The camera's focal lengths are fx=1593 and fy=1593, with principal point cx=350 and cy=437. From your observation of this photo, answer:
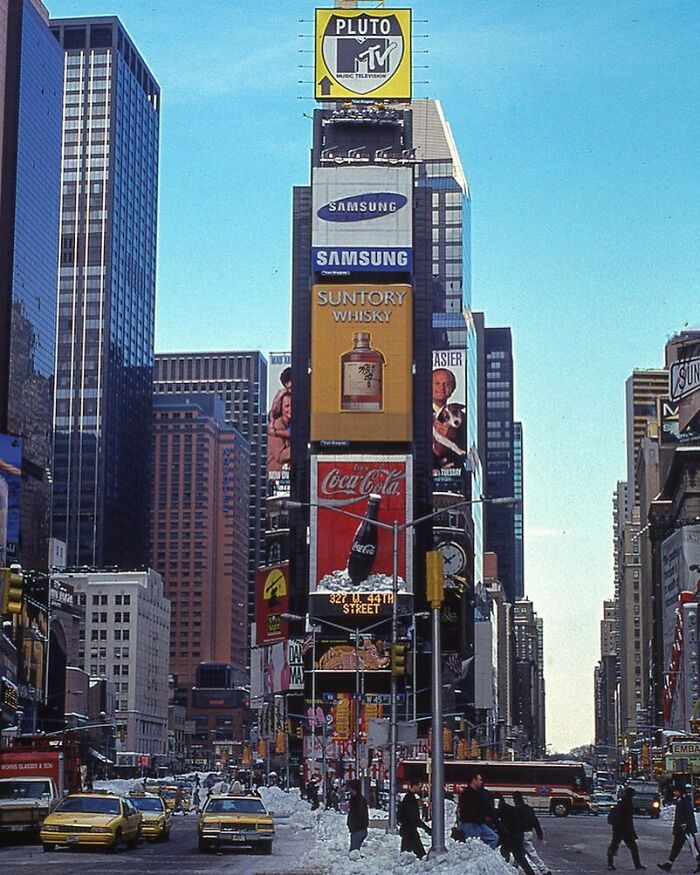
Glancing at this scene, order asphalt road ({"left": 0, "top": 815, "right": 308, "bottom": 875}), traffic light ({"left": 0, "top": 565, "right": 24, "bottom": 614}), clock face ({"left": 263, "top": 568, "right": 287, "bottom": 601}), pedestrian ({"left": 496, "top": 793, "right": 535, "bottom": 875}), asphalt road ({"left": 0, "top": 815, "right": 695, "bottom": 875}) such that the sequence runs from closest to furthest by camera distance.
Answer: pedestrian ({"left": 496, "top": 793, "right": 535, "bottom": 875}) → asphalt road ({"left": 0, "top": 815, "right": 308, "bottom": 875}) → asphalt road ({"left": 0, "top": 815, "right": 695, "bottom": 875}) → traffic light ({"left": 0, "top": 565, "right": 24, "bottom": 614}) → clock face ({"left": 263, "top": 568, "right": 287, "bottom": 601})

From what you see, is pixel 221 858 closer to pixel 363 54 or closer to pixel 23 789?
pixel 23 789

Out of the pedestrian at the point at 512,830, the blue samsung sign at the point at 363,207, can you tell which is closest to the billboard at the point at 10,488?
the blue samsung sign at the point at 363,207

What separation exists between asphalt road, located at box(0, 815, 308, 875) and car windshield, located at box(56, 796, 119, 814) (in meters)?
1.01

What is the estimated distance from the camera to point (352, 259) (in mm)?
155000

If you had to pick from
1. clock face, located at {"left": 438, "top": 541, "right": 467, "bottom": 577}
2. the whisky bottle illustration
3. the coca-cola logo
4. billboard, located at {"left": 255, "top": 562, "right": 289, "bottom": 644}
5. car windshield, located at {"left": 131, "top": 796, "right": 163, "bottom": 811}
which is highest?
the whisky bottle illustration

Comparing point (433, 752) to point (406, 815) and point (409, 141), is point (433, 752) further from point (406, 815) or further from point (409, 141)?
point (409, 141)

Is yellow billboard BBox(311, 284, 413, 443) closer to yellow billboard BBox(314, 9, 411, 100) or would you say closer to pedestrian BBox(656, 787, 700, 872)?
yellow billboard BBox(314, 9, 411, 100)

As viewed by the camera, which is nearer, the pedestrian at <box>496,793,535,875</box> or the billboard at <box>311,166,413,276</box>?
the pedestrian at <box>496,793,535,875</box>

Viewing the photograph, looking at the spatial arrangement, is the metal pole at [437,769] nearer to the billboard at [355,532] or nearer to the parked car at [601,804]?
the parked car at [601,804]

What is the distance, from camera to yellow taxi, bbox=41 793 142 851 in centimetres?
3897

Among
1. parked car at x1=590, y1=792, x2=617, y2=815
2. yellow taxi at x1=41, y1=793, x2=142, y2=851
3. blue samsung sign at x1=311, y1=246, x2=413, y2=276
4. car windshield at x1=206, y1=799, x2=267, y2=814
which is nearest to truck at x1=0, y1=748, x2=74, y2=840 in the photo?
yellow taxi at x1=41, y1=793, x2=142, y2=851

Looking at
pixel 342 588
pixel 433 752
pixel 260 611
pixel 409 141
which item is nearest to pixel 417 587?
pixel 342 588

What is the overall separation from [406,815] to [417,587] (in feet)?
414

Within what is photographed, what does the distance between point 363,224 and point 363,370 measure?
15686 millimetres
